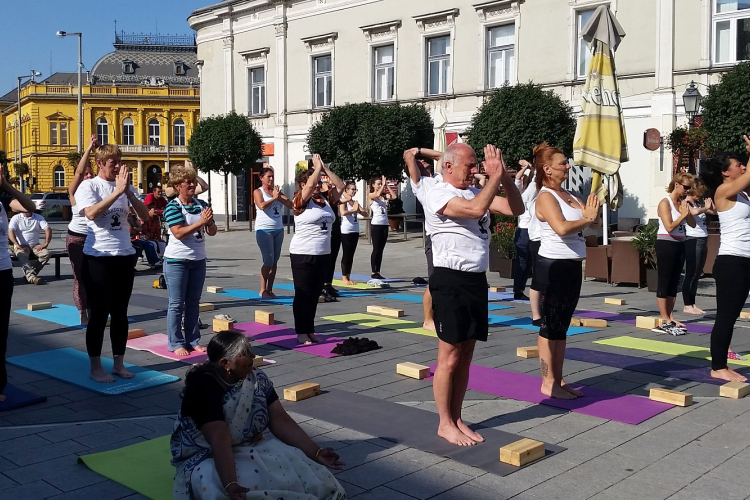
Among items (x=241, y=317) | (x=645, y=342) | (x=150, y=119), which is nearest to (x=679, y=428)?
(x=645, y=342)

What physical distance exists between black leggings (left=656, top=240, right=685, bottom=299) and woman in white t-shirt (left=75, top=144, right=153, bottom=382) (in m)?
5.44

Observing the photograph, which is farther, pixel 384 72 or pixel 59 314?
pixel 384 72

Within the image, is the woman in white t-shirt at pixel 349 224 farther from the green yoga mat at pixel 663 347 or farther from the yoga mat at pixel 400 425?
the yoga mat at pixel 400 425

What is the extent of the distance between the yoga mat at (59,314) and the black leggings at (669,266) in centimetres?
652

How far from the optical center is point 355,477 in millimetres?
4410

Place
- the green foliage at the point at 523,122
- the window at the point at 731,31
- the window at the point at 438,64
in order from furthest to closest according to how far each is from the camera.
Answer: the window at the point at 438,64 < the green foliage at the point at 523,122 < the window at the point at 731,31

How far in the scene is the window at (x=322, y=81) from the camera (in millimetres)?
32062

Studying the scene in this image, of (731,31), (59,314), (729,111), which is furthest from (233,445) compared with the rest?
(731,31)

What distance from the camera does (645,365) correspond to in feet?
23.7

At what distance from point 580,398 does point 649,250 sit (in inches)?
284

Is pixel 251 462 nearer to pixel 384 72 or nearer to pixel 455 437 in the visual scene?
pixel 455 437

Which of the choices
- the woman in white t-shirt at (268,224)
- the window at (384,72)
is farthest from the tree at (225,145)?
the woman in white t-shirt at (268,224)

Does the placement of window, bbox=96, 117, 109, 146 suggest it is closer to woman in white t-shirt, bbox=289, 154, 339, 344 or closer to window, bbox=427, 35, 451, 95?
window, bbox=427, 35, 451, 95

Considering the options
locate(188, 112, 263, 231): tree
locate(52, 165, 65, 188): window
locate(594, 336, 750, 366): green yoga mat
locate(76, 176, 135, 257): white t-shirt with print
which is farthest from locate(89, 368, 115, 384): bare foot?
locate(52, 165, 65, 188): window
